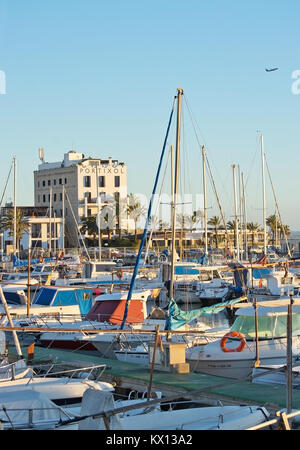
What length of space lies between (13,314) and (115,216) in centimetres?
6249

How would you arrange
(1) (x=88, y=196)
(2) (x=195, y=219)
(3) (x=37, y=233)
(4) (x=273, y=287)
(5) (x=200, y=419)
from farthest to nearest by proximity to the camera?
(2) (x=195, y=219) < (1) (x=88, y=196) < (3) (x=37, y=233) < (4) (x=273, y=287) < (5) (x=200, y=419)

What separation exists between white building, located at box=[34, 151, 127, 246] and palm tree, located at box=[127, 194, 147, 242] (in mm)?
924

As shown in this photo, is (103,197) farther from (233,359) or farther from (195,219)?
(233,359)

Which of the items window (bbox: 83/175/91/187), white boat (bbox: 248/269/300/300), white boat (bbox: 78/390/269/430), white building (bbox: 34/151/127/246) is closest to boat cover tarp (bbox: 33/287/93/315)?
white boat (bbox: 248/269/300/300)

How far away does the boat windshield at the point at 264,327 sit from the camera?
2244cm

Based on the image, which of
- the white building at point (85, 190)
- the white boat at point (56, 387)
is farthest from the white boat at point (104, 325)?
the white building at point (85, 190)

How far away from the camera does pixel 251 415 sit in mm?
13070

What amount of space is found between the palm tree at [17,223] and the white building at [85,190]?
9.02m

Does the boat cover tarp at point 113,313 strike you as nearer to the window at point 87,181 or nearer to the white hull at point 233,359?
the white hull at point 233,359

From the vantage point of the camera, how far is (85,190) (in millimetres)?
96750

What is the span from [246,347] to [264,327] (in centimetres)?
119

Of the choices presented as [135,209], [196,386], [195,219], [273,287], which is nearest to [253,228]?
[195,219]
